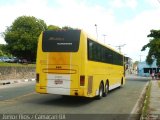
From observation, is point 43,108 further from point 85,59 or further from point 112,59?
point 112,59

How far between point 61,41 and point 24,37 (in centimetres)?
5595

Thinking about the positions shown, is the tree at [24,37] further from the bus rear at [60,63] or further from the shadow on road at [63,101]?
the bus rear at [60,63]

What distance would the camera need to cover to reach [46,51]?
16.2 m

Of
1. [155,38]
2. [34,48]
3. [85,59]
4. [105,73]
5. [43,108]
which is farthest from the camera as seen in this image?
[34,48]

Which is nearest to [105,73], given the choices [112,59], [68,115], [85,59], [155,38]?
[112,59]

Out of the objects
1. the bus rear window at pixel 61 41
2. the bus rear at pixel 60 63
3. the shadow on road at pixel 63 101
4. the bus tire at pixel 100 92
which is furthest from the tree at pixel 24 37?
the bus rear at pixel 60 63

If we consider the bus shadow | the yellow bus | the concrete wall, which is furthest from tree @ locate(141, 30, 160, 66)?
the yellow bus

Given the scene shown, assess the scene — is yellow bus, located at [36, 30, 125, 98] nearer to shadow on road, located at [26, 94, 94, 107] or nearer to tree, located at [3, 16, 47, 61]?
shadow on road, located at [26, 94, 94, 107]

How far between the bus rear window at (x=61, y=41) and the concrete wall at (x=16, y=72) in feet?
72.9

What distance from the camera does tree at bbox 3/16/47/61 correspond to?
71125 mm

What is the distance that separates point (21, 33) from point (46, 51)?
57.9m

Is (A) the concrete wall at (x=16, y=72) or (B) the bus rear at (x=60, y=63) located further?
(A) the concrete wall at (x=16, y=72)

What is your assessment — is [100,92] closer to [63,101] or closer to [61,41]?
[63,101]

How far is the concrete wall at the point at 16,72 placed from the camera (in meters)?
38.7
